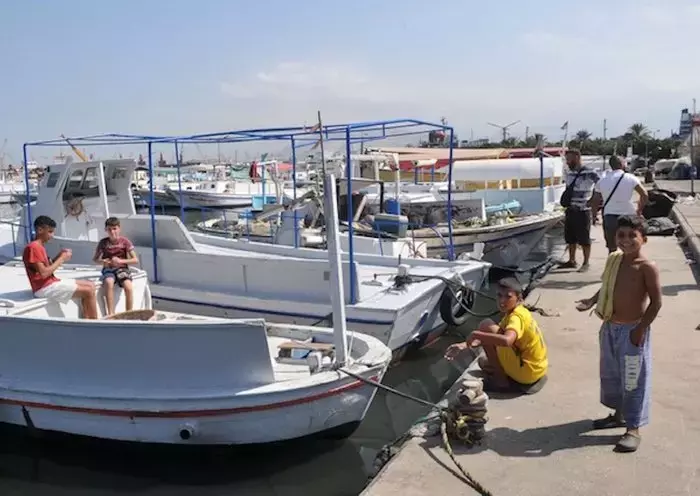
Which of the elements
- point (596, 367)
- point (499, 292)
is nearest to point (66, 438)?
point (499, 292)

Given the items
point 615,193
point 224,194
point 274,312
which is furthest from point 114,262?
point 224,194

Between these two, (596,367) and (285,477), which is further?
(596,367)

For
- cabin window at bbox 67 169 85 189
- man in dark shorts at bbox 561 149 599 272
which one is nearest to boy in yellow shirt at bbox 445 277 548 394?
man in dark shorts at bbox 561 149 599 272

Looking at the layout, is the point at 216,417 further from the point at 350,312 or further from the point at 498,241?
the point at 498,241

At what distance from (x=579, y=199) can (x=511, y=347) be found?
5.63 metres

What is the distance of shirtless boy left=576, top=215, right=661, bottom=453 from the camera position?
4602mm

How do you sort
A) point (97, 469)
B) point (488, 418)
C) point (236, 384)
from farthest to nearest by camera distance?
point (97, 469) < point (236, 384) < point (488, 418)

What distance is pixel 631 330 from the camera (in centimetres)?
469

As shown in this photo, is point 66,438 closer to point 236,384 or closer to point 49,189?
point 236,384

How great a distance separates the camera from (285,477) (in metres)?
6.32

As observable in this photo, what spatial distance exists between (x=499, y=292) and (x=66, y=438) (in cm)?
436

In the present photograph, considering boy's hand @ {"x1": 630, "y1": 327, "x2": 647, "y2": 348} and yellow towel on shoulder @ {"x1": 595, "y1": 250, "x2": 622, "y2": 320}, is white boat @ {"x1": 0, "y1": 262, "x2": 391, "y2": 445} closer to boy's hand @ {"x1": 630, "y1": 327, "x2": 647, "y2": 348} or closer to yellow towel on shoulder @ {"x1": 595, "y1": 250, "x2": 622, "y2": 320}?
yellow towel on shoulder @ {"x1": 595, "y1": 250, "x2": 622, "y2": 320}

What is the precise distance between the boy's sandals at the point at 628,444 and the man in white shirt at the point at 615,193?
518 cm

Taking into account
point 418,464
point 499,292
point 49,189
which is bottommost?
point 418,464
